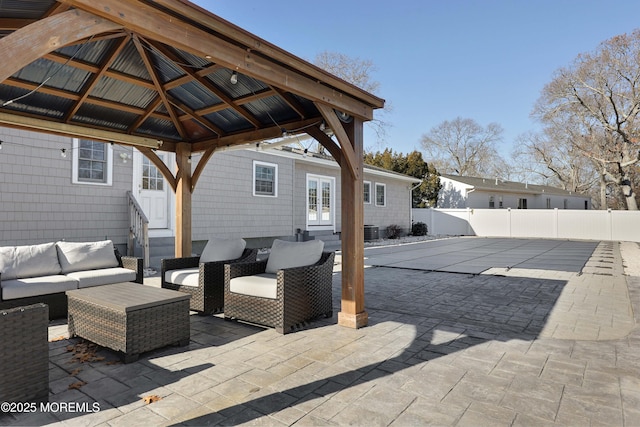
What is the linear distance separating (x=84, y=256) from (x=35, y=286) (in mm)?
845

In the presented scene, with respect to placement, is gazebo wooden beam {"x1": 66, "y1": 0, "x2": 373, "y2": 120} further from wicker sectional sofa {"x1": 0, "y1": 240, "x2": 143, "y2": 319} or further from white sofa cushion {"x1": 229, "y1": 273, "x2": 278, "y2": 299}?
wicker sectional sofa {"x1": 0, "y1": 240, "x2": 143, "y2": 319}

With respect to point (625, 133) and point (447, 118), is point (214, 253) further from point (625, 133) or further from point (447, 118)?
point (447, 118)

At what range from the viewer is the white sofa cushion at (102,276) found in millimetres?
4406

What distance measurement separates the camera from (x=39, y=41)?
1885 mm

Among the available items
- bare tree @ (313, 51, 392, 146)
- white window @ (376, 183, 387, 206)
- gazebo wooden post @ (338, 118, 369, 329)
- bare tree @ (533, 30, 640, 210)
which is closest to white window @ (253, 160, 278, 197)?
Result: white window @ (376, 183, 387, 206)

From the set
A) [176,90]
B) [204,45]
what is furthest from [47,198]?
[204,45]

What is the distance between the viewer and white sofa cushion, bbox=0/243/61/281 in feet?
13.7

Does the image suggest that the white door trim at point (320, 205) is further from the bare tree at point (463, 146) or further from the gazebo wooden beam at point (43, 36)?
the bare tree at point (463, 146)

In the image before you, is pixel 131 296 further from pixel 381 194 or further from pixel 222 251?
pixel 381 194

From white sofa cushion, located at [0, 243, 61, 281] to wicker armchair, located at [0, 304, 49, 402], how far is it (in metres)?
2.28

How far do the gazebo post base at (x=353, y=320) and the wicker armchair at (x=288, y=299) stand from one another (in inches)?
12.1

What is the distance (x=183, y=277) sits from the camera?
15.3 ft

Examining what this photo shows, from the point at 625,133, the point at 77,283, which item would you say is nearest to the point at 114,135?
the point at 77,283

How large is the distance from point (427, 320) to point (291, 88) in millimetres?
3017
